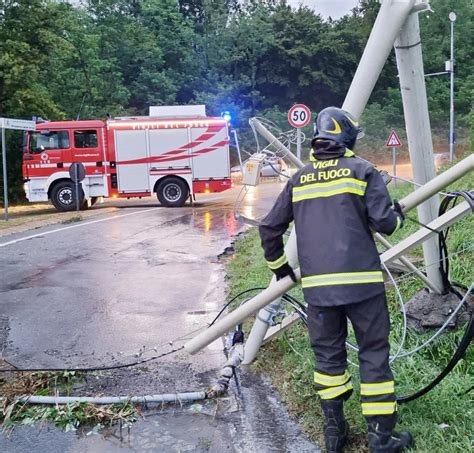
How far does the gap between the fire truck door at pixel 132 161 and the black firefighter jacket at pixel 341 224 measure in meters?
16.9

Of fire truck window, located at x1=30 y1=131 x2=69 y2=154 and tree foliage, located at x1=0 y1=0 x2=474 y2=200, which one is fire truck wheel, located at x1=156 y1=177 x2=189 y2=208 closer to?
fire truck window, located at x1=30 y1=131 x2=69 y2=154

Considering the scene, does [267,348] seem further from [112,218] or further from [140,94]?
[140,94]

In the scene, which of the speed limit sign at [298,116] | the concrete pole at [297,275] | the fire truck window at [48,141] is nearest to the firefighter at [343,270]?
the concrete pole at [297,275]

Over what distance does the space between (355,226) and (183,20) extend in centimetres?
4332

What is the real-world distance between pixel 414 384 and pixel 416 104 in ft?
6.06

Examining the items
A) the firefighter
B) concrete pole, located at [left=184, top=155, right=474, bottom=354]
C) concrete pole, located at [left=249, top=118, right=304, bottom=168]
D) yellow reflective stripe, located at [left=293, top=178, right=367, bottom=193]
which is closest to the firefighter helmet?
the firefighter

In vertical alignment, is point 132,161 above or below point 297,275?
above

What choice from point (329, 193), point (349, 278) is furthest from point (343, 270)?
point (329, 193)

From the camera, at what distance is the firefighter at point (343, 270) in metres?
2.93

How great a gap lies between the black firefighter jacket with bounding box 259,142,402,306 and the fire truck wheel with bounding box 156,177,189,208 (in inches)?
654

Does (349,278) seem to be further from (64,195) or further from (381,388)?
(64,195)

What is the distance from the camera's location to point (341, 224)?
294cm

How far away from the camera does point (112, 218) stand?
16.0 m

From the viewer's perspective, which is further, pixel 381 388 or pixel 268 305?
pixel 268 305
